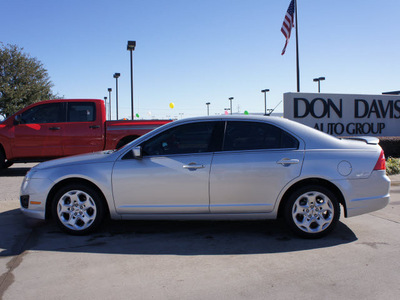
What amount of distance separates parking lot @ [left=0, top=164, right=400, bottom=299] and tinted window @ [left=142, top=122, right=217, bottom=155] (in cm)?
114

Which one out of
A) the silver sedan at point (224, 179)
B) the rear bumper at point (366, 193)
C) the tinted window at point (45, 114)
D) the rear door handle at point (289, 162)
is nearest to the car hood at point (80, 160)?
the silver sedan at point (224, 179)

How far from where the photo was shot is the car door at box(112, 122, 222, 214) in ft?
15.0

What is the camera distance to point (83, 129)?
32.5 feet

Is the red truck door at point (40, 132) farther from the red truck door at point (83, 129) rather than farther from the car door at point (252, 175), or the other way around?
the car door at point (252, 175)

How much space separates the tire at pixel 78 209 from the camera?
4.73m

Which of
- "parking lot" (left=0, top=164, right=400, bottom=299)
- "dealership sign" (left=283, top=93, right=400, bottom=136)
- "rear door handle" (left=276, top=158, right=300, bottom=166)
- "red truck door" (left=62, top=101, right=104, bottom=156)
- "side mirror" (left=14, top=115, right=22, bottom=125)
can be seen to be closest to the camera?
"parking lot" (left=0, top=164, right=400, bottom=299)

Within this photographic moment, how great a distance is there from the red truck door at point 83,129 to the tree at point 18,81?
21287 mm

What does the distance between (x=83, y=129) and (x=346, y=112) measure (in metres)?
9.54

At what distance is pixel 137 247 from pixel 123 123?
6.07m

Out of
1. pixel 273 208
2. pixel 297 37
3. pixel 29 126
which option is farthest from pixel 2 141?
pixel 297 37

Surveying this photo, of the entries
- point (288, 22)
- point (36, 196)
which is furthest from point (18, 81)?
point (36, 196)

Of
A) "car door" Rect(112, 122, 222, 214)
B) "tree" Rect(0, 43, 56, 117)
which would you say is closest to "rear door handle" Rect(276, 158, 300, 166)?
→ "car door" Rect(112, 122, 222, 214)

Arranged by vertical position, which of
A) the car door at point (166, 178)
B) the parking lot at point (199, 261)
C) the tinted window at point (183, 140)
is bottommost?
the parking lot at point (199, 261)

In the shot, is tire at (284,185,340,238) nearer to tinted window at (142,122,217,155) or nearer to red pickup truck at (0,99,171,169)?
tinted window at (142,122,217,155)
